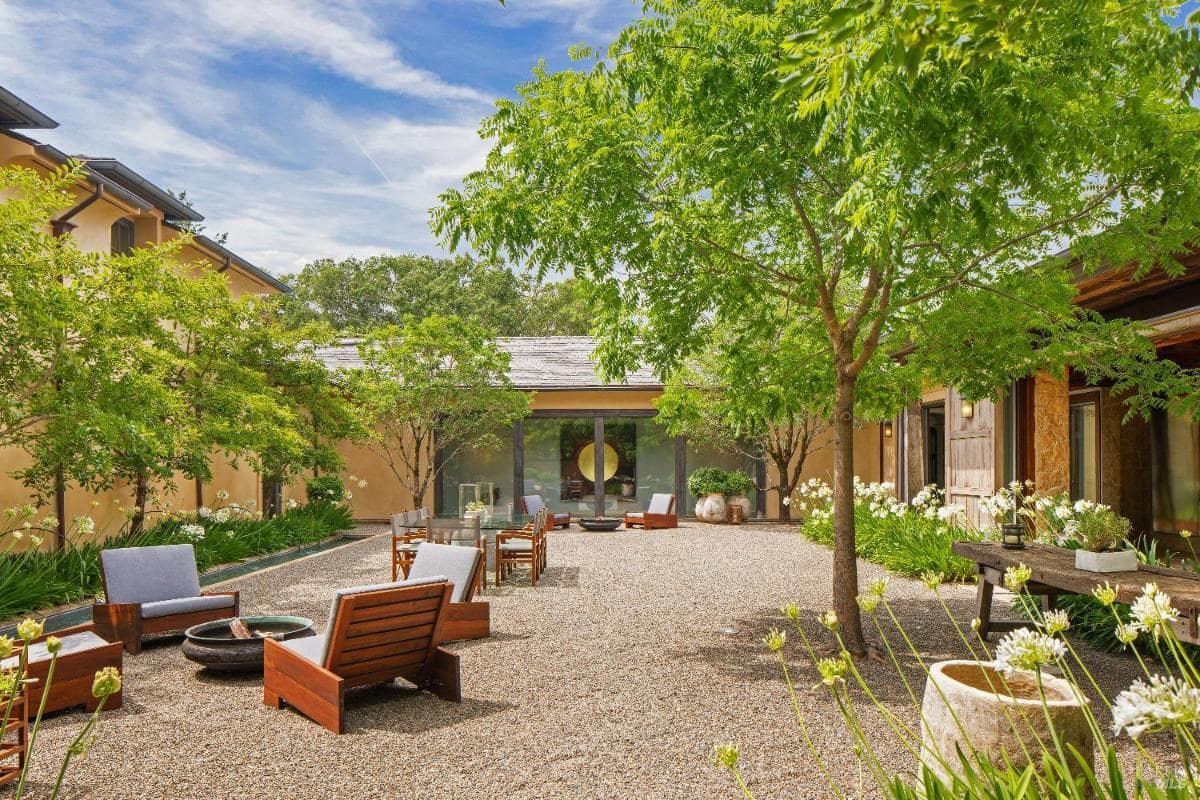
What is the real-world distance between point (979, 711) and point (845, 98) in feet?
9.08

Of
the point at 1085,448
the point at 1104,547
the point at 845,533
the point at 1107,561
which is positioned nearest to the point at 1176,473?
the point at 1085,448

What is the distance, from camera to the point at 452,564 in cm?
765

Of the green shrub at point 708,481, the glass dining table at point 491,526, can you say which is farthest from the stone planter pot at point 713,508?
the glass dining table at point 491,526

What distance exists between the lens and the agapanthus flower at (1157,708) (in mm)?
1545

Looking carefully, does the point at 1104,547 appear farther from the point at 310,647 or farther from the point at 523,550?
the point at 523,550

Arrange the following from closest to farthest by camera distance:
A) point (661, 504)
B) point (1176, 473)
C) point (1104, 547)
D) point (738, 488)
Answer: point (1104, 547) < point (1176, 473) < point (661, 504) < point (738, 488)

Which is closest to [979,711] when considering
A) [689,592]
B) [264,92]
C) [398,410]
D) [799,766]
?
[799,766]

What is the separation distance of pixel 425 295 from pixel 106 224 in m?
28.4

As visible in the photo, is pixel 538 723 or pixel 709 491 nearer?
pixel 538 723

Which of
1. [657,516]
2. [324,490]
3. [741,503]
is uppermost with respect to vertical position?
[324,490]

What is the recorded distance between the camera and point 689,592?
992 cm

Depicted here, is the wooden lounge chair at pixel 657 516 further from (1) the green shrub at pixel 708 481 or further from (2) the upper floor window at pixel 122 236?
(2) the upper floor window at pixel 122 236

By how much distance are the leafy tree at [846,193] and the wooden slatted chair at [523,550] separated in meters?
3.95

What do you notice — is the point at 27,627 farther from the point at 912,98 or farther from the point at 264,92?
the point at 264,92
